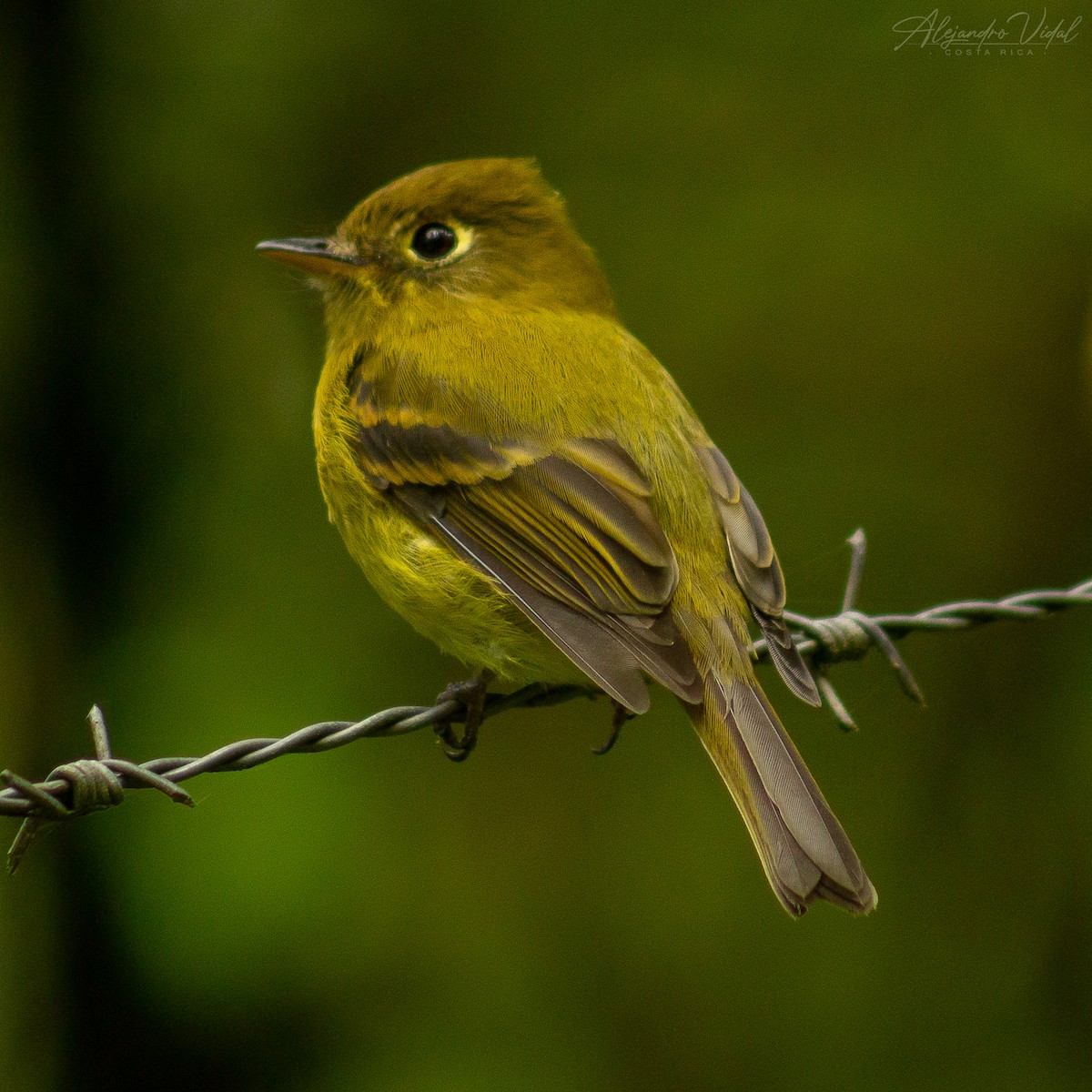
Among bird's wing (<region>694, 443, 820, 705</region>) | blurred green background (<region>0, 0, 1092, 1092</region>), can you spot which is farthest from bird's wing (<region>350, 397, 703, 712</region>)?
blurred green background (<region>0, 0, 1092, 1092</region>)

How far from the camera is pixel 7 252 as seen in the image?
14.5ft

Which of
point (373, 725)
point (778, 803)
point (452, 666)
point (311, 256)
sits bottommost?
point (452, 666)

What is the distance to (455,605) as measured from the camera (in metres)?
2.88

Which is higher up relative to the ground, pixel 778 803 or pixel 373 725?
pixel 373 725

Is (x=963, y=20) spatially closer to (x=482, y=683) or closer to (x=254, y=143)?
(x=254, y=143)

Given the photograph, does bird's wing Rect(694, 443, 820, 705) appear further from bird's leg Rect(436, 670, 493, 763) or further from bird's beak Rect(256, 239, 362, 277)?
bird's beak Rect(256, 239, 362, 277)

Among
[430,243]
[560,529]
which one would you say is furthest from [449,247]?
[560,529]

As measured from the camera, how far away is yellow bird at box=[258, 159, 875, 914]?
2.58 m

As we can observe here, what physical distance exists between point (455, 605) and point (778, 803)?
0.87 metres

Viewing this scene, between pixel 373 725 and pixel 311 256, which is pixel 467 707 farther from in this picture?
pixel 311 256

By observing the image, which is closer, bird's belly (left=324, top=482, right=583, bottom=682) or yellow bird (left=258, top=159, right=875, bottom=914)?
yellow bird (left=258, top=159, right=875, bottom=914)

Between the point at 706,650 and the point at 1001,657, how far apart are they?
2390 millimetres

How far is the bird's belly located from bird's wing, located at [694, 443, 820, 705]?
44 cm

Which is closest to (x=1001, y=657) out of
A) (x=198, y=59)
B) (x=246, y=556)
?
(x=246, y=556)
